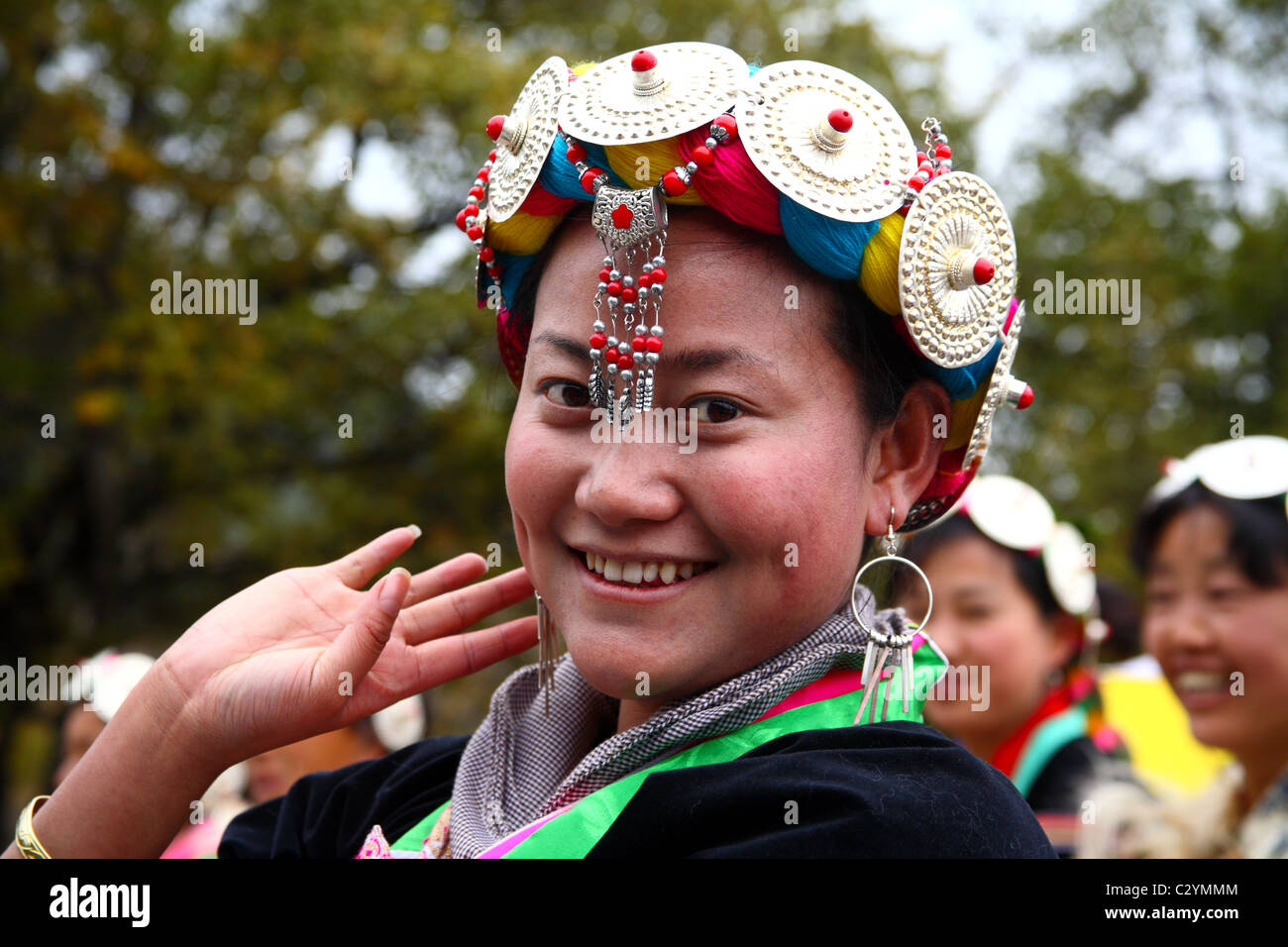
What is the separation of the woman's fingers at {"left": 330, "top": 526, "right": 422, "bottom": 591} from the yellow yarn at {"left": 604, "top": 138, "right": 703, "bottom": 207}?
37.5 inches

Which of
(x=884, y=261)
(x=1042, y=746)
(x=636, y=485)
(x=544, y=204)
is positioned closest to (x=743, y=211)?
(x=884, y=261)

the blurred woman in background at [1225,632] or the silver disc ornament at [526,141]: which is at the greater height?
the silver disc ornament at [526,141]

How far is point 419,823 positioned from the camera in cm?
238

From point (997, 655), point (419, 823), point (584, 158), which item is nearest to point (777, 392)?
point (584, 158)

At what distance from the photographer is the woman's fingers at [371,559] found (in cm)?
265

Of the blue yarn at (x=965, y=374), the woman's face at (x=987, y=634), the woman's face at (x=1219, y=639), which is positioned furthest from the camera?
the woman's face at (x=987, y=634)

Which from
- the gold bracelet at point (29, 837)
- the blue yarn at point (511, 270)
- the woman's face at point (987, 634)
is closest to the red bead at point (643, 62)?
the blue yarn at point (511, 270)

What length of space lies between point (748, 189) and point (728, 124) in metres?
0.11

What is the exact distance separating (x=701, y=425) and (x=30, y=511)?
10.4 m

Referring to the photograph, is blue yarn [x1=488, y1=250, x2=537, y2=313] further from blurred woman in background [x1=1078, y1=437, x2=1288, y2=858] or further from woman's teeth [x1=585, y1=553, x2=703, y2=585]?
blurred woman in background [x1=1078, y1=437, x2=1288, y2=858]

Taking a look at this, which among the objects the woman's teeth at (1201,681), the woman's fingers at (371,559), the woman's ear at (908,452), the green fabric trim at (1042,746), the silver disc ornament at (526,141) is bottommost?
the green fabric trim at (1042,746)

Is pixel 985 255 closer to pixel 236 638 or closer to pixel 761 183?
pixel 761 183

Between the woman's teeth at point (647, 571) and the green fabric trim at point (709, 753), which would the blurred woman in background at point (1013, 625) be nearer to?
the green fabric trim at point (709, 753)

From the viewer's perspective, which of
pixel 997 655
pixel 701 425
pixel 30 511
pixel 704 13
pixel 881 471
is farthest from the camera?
pixel 704 13
